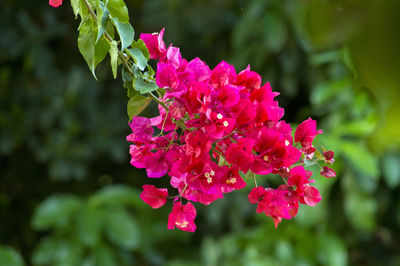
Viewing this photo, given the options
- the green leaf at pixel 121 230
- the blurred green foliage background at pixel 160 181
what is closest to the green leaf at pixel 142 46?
the blurred green foliage background at pixel 160 181

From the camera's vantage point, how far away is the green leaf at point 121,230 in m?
1.92

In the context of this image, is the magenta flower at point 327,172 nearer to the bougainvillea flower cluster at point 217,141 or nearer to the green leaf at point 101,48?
the bougainvillea flower cluster at point 217,141

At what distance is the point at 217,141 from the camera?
1.37 feet

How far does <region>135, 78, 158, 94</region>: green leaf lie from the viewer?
40 cm

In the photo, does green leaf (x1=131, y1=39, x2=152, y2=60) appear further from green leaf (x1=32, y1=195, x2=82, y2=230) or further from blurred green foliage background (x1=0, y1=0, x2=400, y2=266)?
green leaf (x1=32, y1=195, x2=82, y2=230)

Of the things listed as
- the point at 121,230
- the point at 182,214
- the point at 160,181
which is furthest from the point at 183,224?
the point at 160,181

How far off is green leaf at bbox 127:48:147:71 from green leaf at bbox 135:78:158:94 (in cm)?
1

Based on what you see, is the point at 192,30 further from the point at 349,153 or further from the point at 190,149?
the point at 190,149

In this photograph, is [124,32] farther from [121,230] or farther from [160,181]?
[160,181]

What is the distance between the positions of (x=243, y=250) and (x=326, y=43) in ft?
6.50

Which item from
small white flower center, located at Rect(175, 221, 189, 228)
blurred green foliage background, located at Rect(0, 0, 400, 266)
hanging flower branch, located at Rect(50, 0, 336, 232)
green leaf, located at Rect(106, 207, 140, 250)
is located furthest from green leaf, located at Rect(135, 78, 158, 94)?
green leaf, located at Rect(106, 207, 140, 250)

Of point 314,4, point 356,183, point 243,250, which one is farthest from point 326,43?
point 243,250

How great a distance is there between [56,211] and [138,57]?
5.34 ft

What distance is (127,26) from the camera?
0.42 meters
